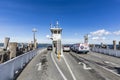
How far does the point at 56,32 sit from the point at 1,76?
1798 inches

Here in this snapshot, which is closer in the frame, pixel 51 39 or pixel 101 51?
pixel 101 51

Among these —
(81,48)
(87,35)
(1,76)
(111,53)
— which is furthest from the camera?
(87,35)

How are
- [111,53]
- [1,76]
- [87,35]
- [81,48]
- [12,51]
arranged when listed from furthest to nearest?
[87,35], [81,48], [111,53], [12,51], [1,76]

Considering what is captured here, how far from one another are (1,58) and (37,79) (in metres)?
9.98

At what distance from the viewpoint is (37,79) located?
35.7 ft

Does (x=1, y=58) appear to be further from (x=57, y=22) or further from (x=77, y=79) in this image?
(x=57, y=22)

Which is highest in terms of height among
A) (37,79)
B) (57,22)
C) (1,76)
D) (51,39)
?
(57,22)

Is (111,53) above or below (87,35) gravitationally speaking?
below

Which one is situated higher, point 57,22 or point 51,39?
point 57,22

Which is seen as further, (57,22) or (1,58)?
(57,22)

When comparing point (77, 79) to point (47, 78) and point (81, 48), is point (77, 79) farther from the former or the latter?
point (81, 48)

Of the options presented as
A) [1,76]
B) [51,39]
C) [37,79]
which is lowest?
[37,79]

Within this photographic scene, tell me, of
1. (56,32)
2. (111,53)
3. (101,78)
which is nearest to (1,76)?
(101,78)

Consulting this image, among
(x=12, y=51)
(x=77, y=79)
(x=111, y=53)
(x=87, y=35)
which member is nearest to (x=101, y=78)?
(x=77, y=79)
